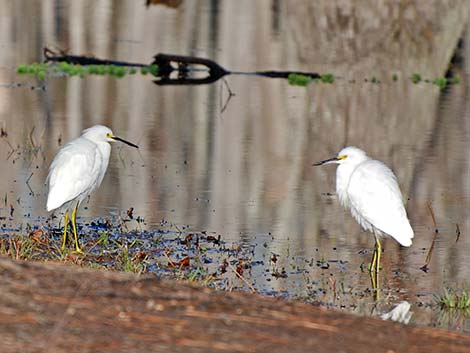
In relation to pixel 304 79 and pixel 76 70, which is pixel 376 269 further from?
pixel 76 70

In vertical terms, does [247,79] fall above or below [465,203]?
above

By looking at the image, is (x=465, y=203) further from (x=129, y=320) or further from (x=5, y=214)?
(x=129, y=320)

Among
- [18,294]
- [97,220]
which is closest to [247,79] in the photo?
[97,220]

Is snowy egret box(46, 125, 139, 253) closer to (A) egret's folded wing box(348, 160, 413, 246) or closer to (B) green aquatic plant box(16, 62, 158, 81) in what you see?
(A) egret's folded wing box(348, 160, 413, 246)

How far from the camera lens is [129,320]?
20.7ft

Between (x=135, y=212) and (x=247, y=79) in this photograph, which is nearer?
(x=135, y=212)

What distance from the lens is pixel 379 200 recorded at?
11.1 metres

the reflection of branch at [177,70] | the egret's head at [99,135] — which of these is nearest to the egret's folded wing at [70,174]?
the egret's head at [99,135]

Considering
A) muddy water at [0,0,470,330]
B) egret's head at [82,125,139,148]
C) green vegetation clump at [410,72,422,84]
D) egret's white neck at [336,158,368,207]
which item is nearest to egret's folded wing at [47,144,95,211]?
egret's head at [82,125,139,148]

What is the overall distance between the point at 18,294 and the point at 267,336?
1418 millimetres

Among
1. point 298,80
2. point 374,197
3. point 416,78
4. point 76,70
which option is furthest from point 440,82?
point 374,197

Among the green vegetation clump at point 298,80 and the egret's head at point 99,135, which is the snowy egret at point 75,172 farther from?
the green vegetation clump at point 298,80

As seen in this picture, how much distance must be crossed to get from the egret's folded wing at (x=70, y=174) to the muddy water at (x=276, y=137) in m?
0.80

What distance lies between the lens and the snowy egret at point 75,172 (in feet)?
35.9
